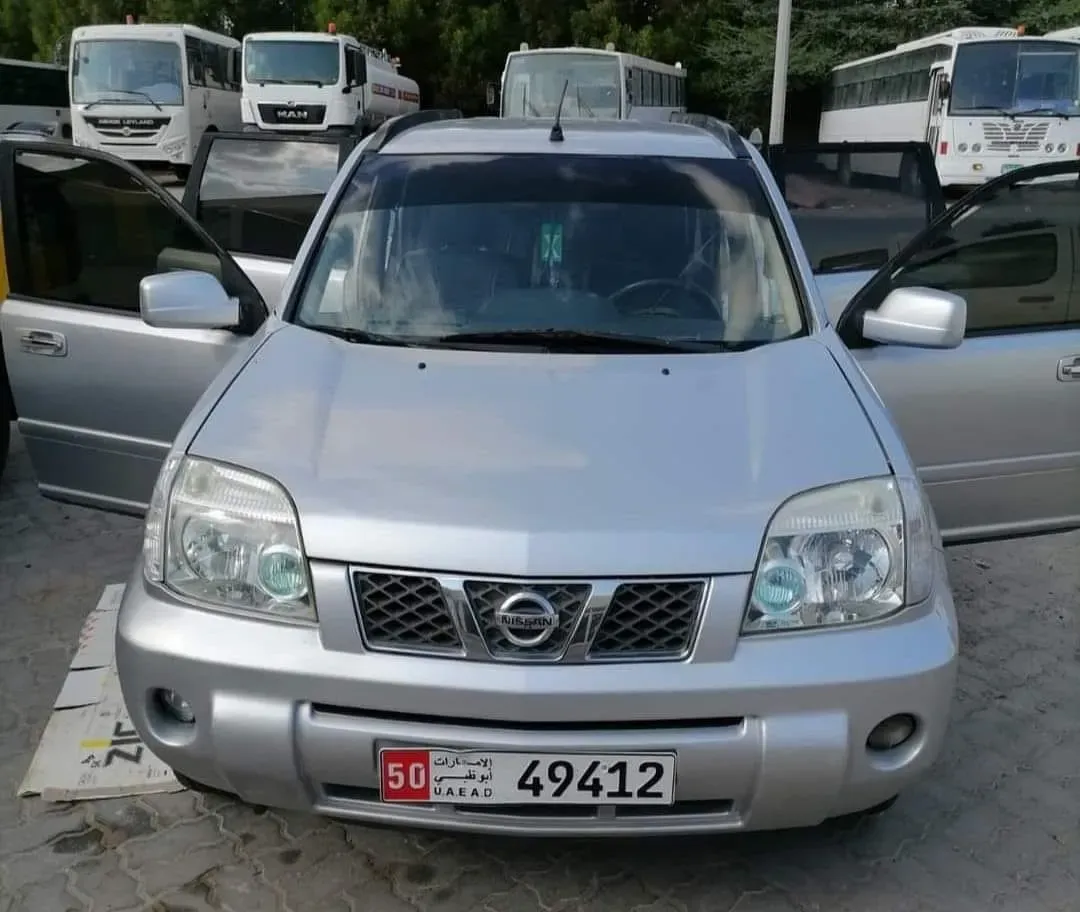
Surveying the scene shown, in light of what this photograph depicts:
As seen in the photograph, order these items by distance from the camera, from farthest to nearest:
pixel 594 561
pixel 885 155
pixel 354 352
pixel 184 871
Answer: pixel 885 155 → pixel 354 352 → pixel 184 871 → pixel 594 561

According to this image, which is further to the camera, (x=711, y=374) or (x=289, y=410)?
(x=711, y=374)

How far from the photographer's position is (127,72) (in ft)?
71.7

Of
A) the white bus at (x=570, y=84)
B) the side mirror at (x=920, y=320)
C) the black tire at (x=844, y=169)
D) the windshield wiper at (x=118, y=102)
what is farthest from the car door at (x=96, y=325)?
the windshield wiper at (x=118, y=102)

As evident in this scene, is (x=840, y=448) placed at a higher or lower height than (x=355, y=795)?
higher

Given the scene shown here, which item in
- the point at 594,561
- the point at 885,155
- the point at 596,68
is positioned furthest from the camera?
the point at 596,68

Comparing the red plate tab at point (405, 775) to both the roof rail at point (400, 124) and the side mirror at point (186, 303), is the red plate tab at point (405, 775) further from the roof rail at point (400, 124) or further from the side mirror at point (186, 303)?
the roof rail at point (400, 124)

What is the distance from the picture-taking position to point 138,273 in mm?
4246

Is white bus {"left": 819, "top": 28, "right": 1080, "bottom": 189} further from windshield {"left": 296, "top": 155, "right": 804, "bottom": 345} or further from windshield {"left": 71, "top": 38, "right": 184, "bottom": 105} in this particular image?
windshield {"left": 296, "top": 155, "right": 804, "bottom": 345}

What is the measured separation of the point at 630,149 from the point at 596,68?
18788 millimetres

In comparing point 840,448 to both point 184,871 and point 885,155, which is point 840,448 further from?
point 885,155

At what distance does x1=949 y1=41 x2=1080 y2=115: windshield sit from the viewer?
1833 cm

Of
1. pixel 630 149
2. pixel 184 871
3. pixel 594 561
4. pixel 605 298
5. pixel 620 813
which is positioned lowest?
pixel 184 871

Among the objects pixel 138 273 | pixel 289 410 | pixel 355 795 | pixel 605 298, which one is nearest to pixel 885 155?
pixel 605 298

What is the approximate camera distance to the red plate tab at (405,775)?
2287 mm
